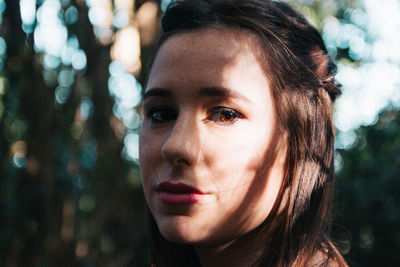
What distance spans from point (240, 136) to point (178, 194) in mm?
273

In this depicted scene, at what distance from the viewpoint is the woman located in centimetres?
122

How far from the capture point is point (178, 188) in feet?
4.01

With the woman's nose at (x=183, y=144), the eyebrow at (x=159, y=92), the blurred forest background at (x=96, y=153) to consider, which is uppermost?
the eyebrow at (x=159, y=92)

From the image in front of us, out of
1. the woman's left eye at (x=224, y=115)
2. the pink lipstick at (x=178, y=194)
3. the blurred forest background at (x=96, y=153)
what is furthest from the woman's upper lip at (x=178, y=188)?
the blurred forest background at (x=96, y=153)

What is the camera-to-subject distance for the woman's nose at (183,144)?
1.18 m

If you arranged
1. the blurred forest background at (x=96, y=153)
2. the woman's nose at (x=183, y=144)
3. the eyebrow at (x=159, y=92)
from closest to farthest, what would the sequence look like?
the woman's nose at (x=183, y=144), the eyebrow at (x=159, y=92), the blurred forest background at (x=96, y=153)

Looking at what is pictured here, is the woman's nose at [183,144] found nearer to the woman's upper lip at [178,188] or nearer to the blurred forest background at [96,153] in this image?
the woman's upper lip at [178,188]

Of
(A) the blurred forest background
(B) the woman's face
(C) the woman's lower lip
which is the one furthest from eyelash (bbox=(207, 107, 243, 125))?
(A) the blurred forest background

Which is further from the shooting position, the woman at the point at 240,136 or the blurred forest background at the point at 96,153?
the blurred forest background at the point at 96,153

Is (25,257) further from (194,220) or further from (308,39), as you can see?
(308,39)

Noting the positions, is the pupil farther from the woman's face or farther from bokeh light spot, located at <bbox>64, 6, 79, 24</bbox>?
bokeh light spot, located at <bbox>64, 6, 79, 24</bbox>

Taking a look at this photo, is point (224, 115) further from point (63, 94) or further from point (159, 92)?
point (63, 94)

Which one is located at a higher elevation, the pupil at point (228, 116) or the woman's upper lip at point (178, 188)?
the pupil at point (228, 116)

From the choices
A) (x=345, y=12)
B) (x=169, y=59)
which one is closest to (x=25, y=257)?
(x=169, y=59)
